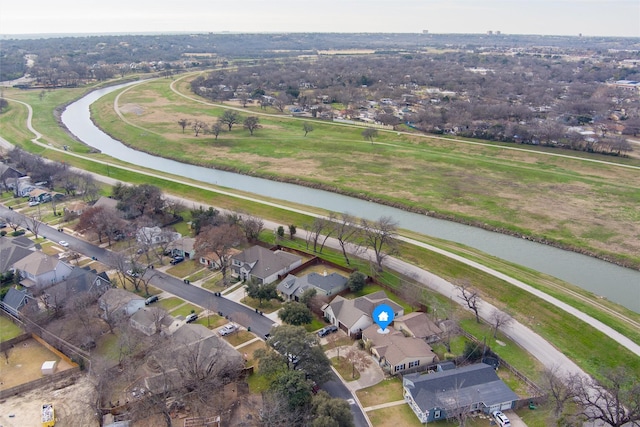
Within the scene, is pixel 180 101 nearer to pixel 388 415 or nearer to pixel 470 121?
pixel 470 121

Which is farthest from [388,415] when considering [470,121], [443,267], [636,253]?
[470,121]

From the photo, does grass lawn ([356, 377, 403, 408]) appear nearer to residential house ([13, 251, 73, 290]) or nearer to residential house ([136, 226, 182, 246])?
residential house ([136, 226, 182, 246])

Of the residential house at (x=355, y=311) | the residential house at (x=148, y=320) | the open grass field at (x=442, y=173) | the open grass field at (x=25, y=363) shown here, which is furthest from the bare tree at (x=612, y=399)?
the open grass field at (x=25, y=363)

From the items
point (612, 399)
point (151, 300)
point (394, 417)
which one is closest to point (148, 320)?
point (151, 300)

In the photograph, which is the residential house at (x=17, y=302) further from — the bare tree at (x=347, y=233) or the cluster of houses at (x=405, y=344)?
the bare tree at (x=347, y=233)

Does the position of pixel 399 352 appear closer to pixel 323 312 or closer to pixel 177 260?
pixel 323 312
